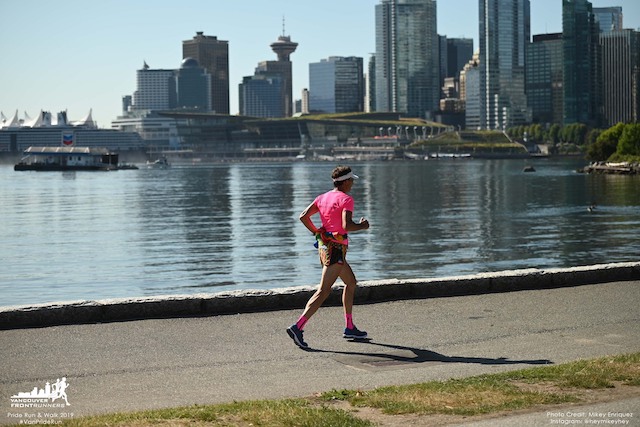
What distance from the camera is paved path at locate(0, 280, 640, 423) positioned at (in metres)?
9.77

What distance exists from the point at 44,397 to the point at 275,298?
15.0 ft

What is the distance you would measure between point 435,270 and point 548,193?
61382 mm

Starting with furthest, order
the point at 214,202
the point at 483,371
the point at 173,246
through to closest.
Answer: the point at 214,202 < the point at 173,246 < the point at 483,371

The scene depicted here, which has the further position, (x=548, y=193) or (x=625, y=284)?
(x=548, y=193)

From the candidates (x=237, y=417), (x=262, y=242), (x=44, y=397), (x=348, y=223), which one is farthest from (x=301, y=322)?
(x=262, y=242)

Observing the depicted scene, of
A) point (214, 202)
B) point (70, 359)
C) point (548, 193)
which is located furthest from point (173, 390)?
point (548, 193)

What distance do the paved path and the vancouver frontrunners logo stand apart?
96 mm

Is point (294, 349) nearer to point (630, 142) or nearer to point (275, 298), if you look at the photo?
point (275, 298)

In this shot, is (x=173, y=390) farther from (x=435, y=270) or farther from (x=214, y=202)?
(x=214, y=202)

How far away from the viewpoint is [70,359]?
10789 millimetres

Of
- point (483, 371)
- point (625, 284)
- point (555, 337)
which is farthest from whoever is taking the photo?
point (625, 284)

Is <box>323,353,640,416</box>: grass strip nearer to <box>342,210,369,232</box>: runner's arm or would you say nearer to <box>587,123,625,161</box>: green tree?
<box>342,210,369,232</box>: runner's arm

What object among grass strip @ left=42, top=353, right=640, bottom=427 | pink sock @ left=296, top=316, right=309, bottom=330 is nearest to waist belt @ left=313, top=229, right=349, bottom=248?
pink sock @ left=296, top=316, right=309, bottom=330

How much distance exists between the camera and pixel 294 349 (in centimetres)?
1139
